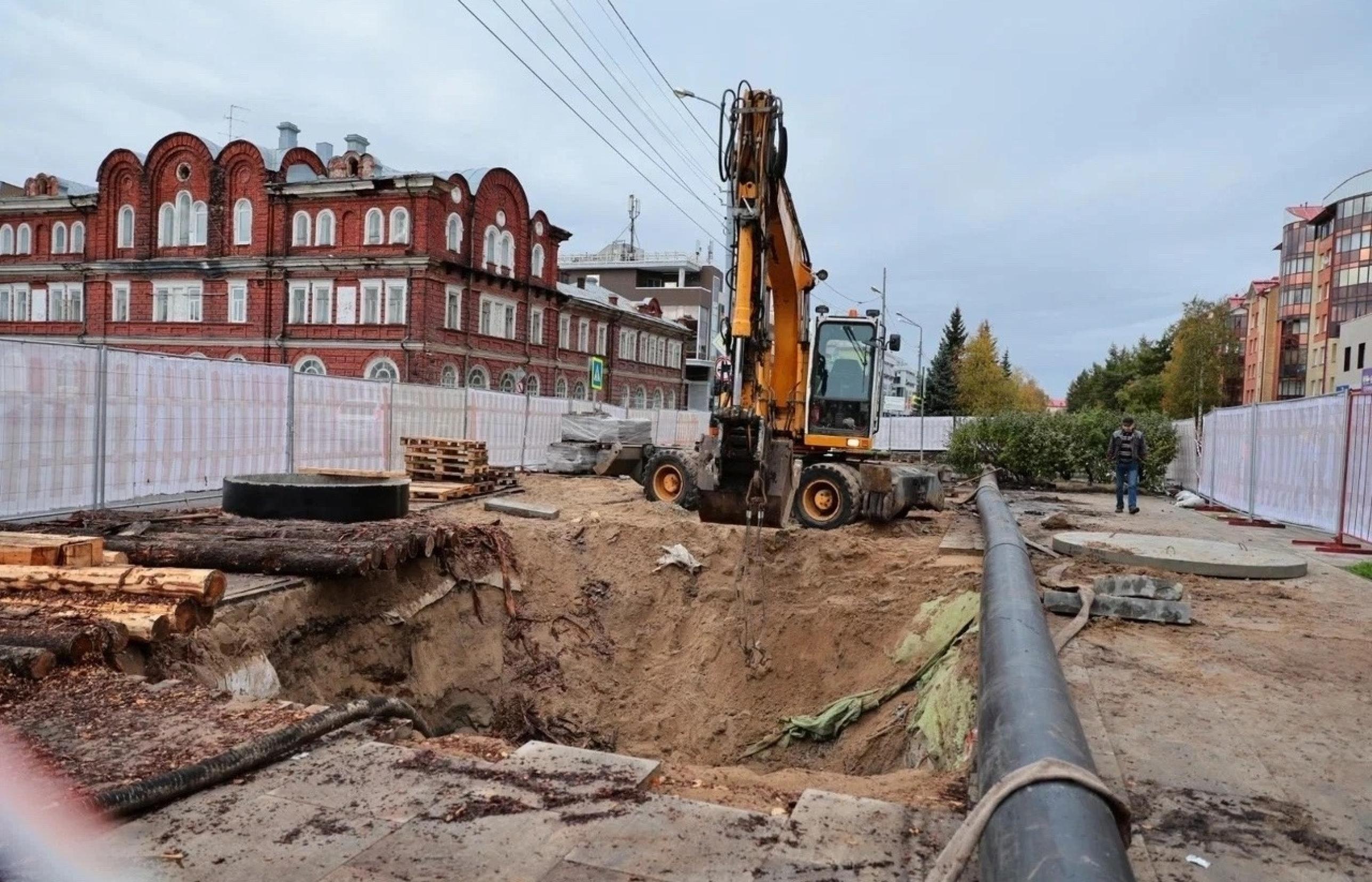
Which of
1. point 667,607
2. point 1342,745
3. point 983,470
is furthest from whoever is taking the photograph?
point 983,470

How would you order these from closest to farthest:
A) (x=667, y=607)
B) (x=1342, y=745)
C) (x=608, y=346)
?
1. (x=1342, y=745)
2. (x=667, y=607)
3. (x=608, y=346)

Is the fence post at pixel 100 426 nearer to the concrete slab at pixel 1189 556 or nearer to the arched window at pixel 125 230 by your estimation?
the concrete slab at pixel 1189 556

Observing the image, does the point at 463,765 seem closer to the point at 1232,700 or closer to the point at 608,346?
the point at 1232,700

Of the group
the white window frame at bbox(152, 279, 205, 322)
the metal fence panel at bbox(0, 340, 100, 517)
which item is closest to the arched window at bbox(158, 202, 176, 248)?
the white window frame at bbox(152, 279, 205, 322)

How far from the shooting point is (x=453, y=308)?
35.4 meters

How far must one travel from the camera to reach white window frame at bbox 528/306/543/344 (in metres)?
40.4

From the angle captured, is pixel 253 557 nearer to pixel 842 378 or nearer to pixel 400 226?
pixel 842 378

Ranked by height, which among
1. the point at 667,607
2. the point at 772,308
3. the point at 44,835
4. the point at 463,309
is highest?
the point at 463,309

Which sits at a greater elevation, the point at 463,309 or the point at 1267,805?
the point at 463,309

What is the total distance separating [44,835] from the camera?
9.91 ft

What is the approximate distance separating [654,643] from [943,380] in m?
63.5

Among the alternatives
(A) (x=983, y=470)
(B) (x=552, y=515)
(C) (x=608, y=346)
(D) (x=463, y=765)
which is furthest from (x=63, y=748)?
(C) (x=608, y=346)

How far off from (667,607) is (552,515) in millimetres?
2502

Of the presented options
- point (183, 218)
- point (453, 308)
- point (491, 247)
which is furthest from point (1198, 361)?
point (183, 218)
